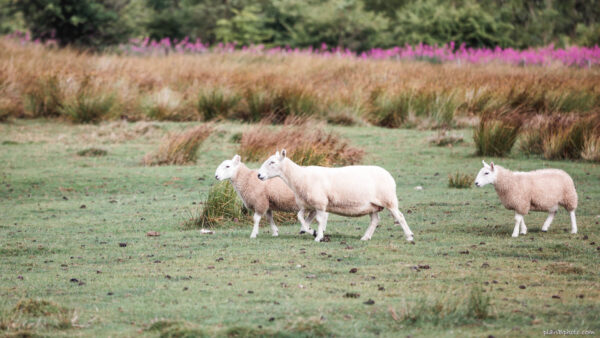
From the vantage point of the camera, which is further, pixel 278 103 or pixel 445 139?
pixel 278 103

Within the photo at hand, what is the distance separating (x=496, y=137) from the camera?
60.0 ft

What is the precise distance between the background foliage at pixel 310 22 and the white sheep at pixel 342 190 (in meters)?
29.0

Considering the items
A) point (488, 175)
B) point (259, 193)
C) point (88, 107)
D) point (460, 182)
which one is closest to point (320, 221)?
point (259, 193)

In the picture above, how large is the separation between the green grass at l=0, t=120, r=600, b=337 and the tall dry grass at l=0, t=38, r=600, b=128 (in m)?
8.35

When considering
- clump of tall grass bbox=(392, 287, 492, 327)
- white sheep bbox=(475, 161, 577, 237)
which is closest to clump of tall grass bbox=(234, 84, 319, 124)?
white sheep bbox=(475, 161, 577, 237)

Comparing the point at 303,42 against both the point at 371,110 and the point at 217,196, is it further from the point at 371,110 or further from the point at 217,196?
the point at 217,196

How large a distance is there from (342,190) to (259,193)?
4.06ft

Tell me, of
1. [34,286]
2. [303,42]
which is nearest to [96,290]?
[34,286]

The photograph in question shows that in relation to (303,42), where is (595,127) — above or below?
above

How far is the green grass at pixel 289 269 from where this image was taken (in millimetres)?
6660

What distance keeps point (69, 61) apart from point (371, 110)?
10424mm

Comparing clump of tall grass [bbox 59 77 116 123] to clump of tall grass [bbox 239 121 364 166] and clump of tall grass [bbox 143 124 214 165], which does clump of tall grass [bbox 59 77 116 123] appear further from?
clump of tall grass [bbox 239 121 364 166]

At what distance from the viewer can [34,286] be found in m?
8.00

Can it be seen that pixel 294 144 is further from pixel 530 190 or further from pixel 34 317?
pixel 34 317
